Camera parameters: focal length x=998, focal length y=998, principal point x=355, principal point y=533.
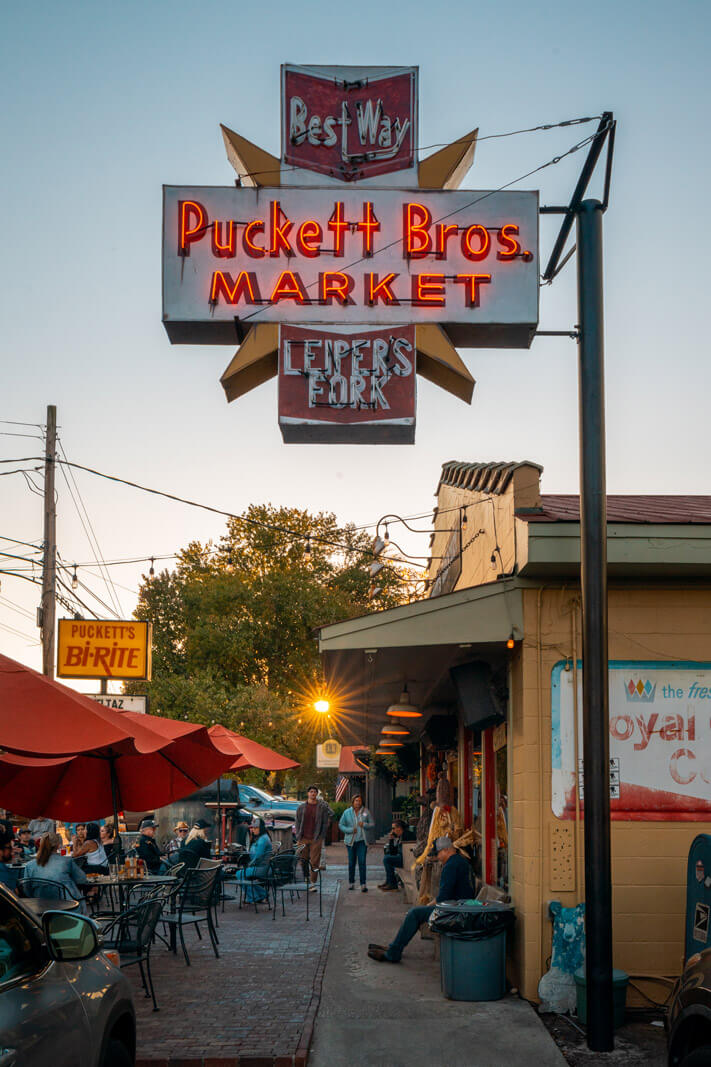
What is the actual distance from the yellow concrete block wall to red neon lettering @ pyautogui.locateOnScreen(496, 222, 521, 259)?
2855mm

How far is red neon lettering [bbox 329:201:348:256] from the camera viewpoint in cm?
842

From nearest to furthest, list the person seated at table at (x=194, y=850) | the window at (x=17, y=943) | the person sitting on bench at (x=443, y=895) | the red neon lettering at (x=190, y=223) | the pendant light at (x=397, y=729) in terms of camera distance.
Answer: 1. the window at (x=17, y=943)
2. the red neon lettering at (x=190, y=223)
3. the person sitting on bench at (x=443, y=895)
4. the person seated at table at (x=194, y=850)
5. the pendant light at (x=397, y=729)

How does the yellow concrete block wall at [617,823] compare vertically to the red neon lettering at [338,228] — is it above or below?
below

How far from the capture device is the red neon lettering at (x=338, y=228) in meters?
8.42

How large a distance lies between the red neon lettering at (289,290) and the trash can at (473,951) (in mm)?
5307

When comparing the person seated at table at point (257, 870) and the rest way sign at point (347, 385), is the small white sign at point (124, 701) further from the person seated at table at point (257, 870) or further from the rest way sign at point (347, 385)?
the rest way sign at point (347, 385)

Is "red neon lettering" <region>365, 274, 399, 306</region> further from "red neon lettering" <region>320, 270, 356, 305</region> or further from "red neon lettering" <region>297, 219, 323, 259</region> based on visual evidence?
"red neon lettering" <region>297, 219, 323, 259</region>

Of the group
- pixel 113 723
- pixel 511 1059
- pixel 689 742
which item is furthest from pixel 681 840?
pixel 113 723

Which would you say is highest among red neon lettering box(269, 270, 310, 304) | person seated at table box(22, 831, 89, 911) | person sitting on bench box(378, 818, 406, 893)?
red neon lettering box(269, 270, 310, 304)

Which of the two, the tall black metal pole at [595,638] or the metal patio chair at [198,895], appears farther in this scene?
the metal patio chair at [198,895]

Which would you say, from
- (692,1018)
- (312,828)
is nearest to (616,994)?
(692,1018)

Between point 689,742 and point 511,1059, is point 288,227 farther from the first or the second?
point 511,1059

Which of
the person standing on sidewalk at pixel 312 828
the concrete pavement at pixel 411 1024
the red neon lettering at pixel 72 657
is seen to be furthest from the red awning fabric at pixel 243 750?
the red neon lettering at pixel 72 657

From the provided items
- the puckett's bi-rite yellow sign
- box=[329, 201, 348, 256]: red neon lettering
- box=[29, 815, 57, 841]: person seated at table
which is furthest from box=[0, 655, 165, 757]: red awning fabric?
the puckett's bi-rite yellow sign
